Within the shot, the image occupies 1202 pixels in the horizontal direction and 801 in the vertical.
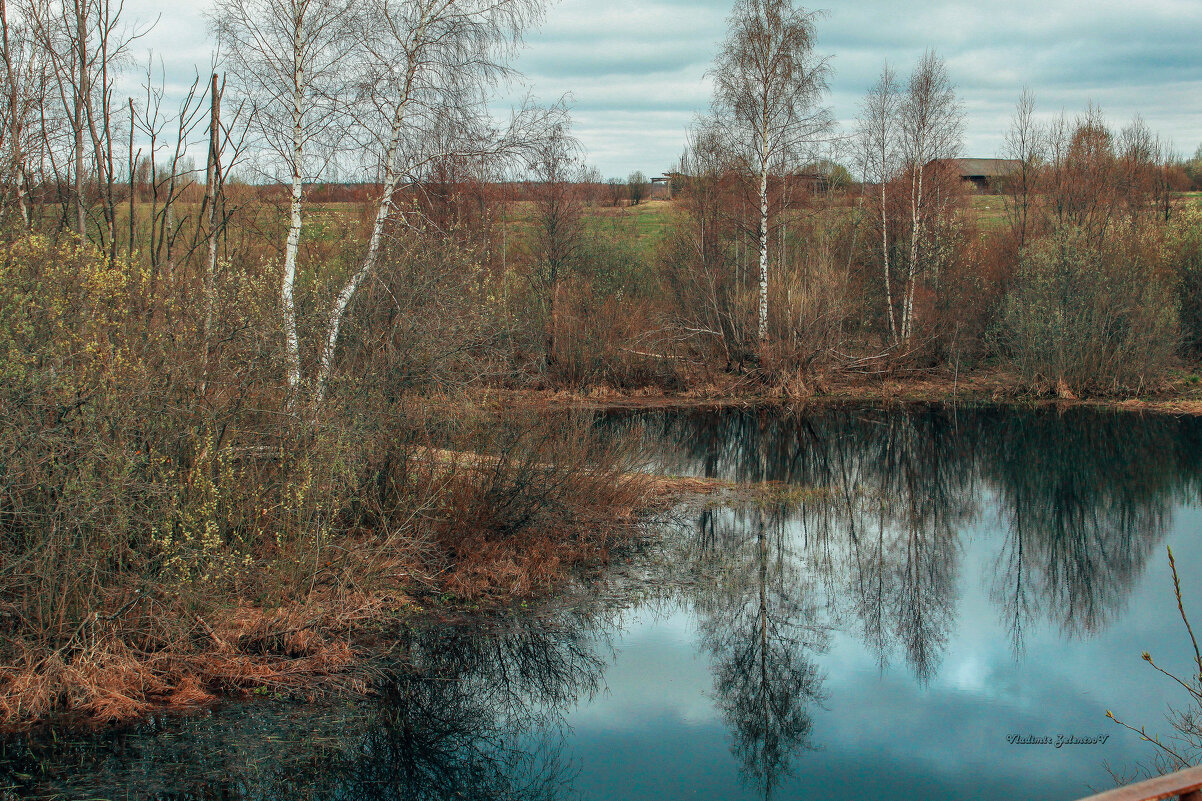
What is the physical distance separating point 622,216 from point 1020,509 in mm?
33119

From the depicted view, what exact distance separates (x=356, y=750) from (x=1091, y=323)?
2164cm

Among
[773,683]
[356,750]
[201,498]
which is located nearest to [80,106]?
[201,498]

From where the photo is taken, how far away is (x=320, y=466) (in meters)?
7.86

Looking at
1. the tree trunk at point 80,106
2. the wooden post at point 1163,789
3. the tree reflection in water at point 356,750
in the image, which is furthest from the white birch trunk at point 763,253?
the wooden post at point 1163,789

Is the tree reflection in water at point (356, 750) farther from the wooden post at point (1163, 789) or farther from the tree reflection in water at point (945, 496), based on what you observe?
the wooden post at point (1163, 789)

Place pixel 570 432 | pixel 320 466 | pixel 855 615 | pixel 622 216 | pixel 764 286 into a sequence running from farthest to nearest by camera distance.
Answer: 1. pixel 622 216
2. pixel 764 286
3. pixel 570 432
4. pixel 855 615
5. pixel 320 466

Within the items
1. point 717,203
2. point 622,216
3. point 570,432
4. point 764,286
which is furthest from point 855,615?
point 622,216

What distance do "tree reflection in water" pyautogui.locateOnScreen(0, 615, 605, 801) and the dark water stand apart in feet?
0.06

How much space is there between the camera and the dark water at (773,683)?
5805 millimetres

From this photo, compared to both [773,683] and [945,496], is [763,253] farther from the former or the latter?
[773,683]

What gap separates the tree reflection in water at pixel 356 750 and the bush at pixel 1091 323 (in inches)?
760

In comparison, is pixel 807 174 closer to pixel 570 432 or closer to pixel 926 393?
pixel 926 393

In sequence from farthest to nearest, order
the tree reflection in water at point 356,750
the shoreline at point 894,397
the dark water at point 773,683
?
1. the shoreline at point 894,397
2. the dark water at point 773,683
3. the tree reflection in water at point 356,750

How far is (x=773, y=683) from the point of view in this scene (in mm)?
7395
